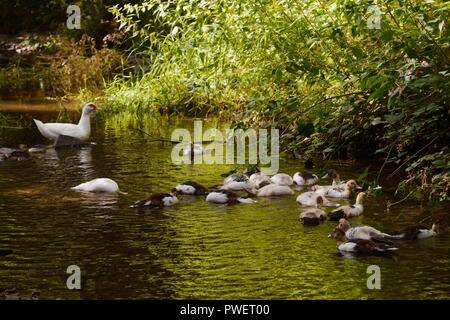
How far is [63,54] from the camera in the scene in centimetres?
1883

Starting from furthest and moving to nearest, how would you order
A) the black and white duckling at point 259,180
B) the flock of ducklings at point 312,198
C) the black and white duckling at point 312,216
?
the black and white duckling at point 259,180
the black and white duckling at point 312,216
the flock of ducklings at point 312,198

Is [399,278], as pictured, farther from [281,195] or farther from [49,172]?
[49,172]

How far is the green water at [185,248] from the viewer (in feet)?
19.0

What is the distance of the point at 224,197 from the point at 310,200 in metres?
0.74

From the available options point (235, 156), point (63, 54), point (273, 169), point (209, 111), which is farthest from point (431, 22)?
point (63, 54)

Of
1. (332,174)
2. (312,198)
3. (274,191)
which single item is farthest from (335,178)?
(312,198)

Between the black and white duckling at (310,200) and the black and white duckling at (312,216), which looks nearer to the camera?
the black and white duckling at (312,216)

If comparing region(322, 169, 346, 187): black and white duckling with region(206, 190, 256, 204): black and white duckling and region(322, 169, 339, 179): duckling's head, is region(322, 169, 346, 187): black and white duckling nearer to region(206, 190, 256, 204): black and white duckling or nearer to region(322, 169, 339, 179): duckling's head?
region(322, 169, 339, 179): duckling's head

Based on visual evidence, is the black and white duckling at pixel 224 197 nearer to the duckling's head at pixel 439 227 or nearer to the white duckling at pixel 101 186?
the white duckling at pixel 101 186

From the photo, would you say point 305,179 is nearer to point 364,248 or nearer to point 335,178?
point 335,178

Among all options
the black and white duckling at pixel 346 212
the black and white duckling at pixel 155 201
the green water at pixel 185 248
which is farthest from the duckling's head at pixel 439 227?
the black and white duckling at pixel 155 201

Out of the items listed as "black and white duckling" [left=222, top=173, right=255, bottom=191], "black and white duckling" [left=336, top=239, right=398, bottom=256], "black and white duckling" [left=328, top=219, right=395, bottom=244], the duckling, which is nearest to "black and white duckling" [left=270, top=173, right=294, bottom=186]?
"black and white duckling" [left=222, top=173, right=255, bottom=191]

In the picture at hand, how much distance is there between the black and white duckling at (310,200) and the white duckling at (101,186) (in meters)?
1.71
